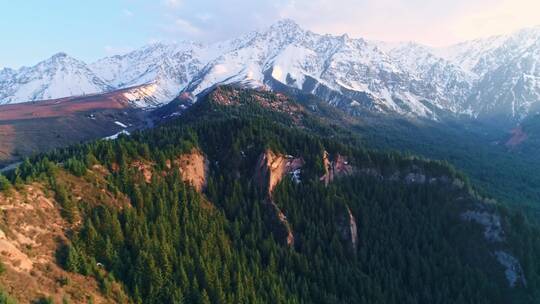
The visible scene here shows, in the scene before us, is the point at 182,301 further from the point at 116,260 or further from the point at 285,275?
the point at 285,275

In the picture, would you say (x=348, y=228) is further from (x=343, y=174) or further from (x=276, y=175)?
(x=343, y=174)

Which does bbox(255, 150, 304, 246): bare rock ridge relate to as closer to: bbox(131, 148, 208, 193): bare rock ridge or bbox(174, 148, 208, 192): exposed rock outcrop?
bbox(174, 148, 208, 192): exposed rock outcrop

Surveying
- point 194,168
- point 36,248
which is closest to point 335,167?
point 194,168

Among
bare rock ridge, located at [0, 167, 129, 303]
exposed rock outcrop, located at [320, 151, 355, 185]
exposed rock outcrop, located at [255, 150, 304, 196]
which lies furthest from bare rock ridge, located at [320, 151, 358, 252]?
bare rock ridge, located at [0, 167, 129, 303]

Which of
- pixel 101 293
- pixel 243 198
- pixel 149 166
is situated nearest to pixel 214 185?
pixel 243 198

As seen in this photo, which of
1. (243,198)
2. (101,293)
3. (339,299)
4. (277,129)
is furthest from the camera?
(277,129)
